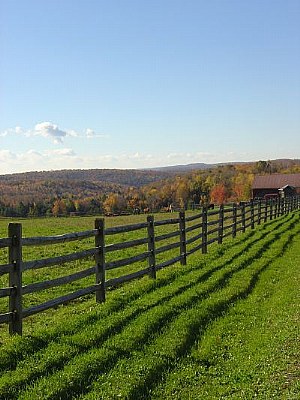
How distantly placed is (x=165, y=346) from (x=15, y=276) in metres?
2.43

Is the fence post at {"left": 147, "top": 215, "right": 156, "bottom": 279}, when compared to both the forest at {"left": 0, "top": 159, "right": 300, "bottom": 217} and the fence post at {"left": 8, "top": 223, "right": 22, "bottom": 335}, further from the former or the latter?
the forest at {"left": 0, "top": 159, "right": 300, "bottom": 217}

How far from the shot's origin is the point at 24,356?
6.05 m

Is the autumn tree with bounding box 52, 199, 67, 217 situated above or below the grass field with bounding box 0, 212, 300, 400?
below

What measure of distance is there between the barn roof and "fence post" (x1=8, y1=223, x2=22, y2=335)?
80000 millimetres

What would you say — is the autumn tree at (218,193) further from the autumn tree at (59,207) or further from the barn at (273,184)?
the autumn tree at (59,207)

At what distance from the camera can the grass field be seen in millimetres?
5281

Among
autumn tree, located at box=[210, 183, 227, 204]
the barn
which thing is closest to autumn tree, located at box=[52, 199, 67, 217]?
the barn

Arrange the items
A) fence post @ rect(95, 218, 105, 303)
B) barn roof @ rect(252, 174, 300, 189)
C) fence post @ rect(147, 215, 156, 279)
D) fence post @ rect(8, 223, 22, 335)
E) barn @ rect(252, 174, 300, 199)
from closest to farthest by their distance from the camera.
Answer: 1. fence post @ rect(8, 223, 22, 335)
2. fence post @ rect(95, 218, 105, 303)
3. fence post @ rect(147, 215, 156, 279)
4. barn @ rect(252, 174, 300, 199)
5. barn roof @ rect(252, 174, 300, 189)

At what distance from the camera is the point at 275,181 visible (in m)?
84.6

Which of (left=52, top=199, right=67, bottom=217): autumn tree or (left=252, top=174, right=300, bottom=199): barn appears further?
(left=52, top=199, right=67, bottom=217): autumn tree

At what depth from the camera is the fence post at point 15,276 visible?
22.4ft

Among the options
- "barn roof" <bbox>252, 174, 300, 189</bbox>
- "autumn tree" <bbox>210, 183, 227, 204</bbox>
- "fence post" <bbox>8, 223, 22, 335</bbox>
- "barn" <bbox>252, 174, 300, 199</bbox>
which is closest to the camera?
"fence post" <bbox>8, 223, 22, 335</bbox>

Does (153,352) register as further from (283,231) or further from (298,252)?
(283,231)

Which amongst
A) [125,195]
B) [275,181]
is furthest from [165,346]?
[125,195]
